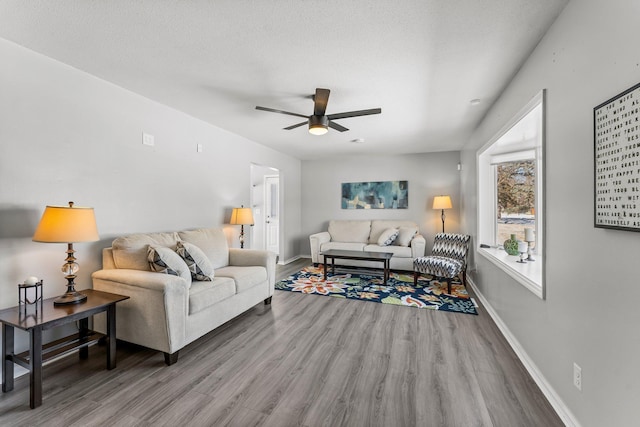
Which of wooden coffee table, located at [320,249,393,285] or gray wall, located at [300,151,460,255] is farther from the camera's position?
gray wall, located at [300,151,460,255]

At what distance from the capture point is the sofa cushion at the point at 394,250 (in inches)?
199

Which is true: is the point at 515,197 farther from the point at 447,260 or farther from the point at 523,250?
the point at 447,260

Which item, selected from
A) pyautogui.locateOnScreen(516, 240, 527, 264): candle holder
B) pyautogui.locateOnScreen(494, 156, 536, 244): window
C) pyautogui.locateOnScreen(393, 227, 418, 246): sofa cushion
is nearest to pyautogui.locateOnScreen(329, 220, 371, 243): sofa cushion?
pyautogui.locateOnScreen(393, 227, 418, 246): sofa cushion

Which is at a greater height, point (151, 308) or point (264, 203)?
point (264, 203)

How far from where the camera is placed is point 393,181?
6.05m

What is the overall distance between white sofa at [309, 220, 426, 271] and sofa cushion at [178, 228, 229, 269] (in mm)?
2365

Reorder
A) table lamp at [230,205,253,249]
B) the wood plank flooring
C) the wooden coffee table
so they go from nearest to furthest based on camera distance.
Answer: the wood plank flooring → table lamp at [230,205,253,249] → the wooden coffee table

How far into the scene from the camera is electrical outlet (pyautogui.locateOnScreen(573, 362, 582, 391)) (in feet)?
4.86

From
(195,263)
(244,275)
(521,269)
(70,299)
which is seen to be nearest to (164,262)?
(195,263)

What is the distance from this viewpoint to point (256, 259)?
3439mm

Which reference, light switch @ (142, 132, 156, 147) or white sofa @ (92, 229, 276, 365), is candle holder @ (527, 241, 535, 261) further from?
light switch @ (142, 132, 156, 147)

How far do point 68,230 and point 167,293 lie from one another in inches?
31.2

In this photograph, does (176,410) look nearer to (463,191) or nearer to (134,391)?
(134,391)

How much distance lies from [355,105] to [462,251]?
2794mm
